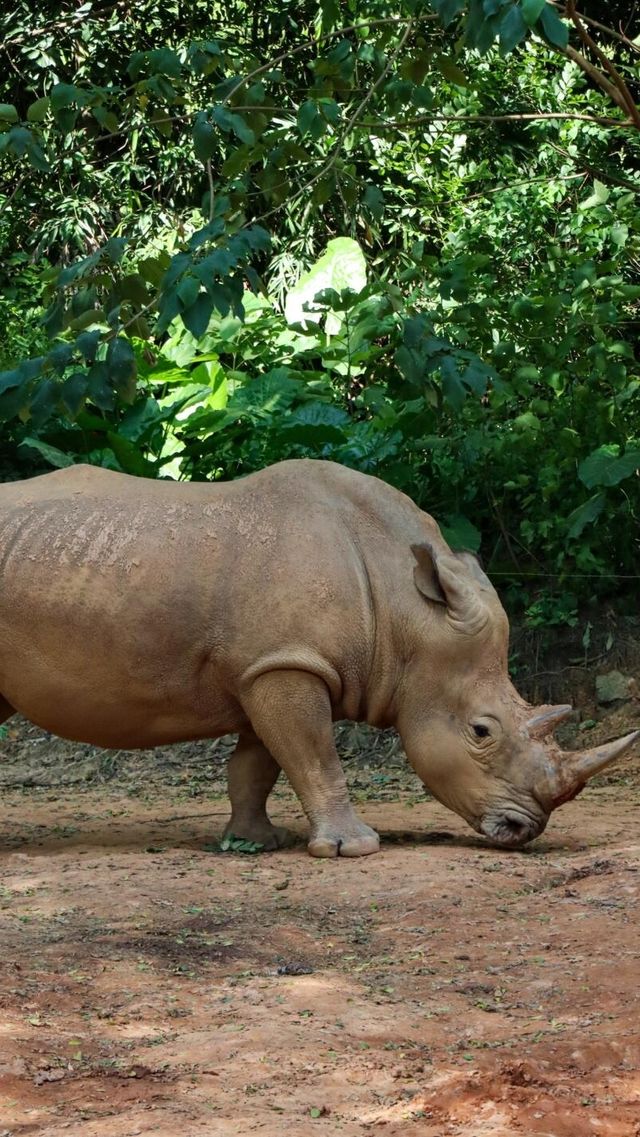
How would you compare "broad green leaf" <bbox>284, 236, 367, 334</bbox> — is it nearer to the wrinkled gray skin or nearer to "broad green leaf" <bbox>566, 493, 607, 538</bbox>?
"broad green leaf" <bbox>566, 493, 607, 538</bbox>

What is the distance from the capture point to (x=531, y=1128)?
3783 mm

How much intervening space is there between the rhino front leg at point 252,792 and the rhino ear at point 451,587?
3.57 feet

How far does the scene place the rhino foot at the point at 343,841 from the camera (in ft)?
22.3

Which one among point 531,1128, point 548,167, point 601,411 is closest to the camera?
point 531,1128

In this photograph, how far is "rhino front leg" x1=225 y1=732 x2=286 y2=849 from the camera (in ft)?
23.7

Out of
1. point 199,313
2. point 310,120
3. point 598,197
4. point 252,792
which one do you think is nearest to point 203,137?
point 310,120

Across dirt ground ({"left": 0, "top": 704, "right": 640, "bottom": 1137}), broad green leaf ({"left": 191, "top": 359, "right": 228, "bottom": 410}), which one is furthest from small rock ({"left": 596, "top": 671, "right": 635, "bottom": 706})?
broad green leaf ({"left": 191, "top": 359, "right": 228, "bottom": 410})

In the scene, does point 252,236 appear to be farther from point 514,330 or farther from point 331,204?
point 331,204

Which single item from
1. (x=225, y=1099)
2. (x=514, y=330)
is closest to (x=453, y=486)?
(x=514, y=330)

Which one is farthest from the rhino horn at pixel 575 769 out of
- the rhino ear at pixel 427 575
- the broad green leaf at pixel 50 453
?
the broad green leaf at pixel 50 453

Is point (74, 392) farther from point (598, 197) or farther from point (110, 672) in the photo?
point (598, 197)

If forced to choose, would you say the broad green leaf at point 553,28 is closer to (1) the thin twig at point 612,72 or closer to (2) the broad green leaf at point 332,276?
(1) the thin twig at point 612,72

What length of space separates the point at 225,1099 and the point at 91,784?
18.7ft

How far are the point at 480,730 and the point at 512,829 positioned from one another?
1.47 feet
